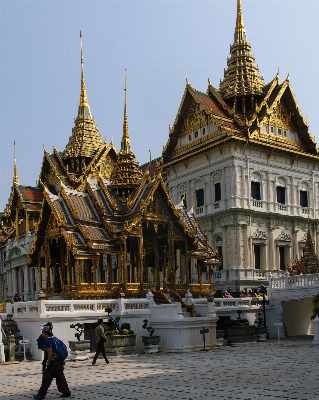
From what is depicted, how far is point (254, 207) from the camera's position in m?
39.0

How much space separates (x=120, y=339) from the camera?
18.0 meters

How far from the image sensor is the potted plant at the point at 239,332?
2160cm

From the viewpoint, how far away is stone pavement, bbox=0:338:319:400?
10.5 metres

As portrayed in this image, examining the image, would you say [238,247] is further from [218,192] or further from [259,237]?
[218,192]

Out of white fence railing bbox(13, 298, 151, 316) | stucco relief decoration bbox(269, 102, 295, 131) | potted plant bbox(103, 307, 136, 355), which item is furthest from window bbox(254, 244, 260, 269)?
potted plant bbox(103, 307, 136, 355)

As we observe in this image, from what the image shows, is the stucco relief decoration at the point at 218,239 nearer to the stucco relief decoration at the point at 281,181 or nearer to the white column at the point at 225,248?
the white column at the point at 225,248

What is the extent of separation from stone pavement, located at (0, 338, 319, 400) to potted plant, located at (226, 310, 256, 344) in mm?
3334

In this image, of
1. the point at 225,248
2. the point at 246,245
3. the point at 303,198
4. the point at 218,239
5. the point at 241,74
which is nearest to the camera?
the point at 246,245

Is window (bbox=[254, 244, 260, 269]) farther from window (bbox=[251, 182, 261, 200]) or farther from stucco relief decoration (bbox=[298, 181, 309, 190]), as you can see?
stucco relief decoration (bbox=[298, 181, 309, 190])

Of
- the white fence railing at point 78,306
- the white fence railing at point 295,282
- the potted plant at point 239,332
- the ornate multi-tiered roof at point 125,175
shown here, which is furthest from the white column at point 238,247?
the white fence railing at point 78,306

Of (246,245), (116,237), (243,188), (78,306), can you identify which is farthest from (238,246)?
(78,306)

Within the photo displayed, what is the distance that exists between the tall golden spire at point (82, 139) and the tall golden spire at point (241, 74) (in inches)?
469

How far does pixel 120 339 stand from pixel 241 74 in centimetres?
3031

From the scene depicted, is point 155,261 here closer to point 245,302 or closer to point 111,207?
point 111,207
